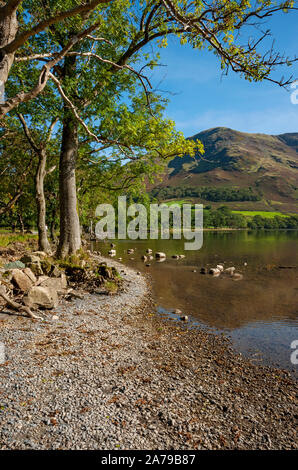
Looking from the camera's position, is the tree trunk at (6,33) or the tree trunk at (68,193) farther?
the tree trunk at (68,193)

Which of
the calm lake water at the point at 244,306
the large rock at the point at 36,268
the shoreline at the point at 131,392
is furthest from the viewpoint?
the large rock at the point at 36,268

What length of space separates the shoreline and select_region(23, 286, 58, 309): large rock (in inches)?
25.2

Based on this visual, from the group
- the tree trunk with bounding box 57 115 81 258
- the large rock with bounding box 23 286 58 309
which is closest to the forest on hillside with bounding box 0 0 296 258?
the tree trunk with bounding box 57 115 81 258

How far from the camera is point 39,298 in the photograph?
31.1 ft

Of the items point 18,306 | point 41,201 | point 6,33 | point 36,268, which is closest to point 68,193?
point 41,201

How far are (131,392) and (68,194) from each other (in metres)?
12.0

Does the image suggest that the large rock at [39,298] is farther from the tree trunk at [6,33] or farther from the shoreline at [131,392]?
the tree trunk at [6,33]

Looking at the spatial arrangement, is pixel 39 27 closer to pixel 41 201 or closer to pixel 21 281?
pixel 21 281

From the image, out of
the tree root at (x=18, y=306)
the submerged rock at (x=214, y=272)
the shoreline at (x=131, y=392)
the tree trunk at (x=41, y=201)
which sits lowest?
the submerged rock at (x=214, y=272)

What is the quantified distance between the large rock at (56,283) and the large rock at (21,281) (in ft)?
1.89

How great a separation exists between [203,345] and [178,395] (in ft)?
11.4

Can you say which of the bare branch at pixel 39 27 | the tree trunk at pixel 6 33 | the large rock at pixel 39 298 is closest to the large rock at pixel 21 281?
the large rock at pixel 39 298

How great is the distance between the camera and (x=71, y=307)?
10.4 meters

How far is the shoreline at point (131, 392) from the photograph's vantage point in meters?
4.17
